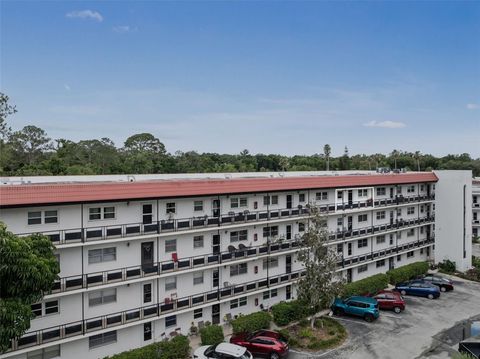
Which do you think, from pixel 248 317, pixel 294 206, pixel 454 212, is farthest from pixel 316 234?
pixel 454 212

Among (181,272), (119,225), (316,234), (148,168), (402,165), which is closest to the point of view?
(119,225)

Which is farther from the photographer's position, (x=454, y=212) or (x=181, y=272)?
(x=454, y=212)

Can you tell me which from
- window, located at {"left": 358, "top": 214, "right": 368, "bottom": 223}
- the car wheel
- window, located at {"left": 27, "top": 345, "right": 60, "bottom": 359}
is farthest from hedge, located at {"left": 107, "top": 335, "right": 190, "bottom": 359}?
window, located at {"left": 358, "top": 214, "right": 368, "bottom": 223}

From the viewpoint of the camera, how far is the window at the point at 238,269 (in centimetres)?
2908

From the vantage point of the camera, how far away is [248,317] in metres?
27.0

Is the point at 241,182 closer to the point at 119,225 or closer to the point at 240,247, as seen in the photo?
the point at 240,247

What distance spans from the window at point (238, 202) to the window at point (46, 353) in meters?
14.3

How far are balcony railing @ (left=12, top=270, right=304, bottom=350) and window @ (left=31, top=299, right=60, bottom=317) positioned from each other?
0.86 metres

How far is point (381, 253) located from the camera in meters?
40.2

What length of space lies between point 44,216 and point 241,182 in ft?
43.7

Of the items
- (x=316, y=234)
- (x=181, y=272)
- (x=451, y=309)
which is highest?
(x=316, y=234)

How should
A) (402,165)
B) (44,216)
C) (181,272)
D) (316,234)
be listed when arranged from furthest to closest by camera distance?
(402,165) → (316,234) → (181,272) → (44,216)

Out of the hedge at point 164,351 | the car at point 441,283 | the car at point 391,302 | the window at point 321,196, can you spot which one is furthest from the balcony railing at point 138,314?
the car at point 441,283

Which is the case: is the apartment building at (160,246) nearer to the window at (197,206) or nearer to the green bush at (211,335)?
the window at (197,206)
